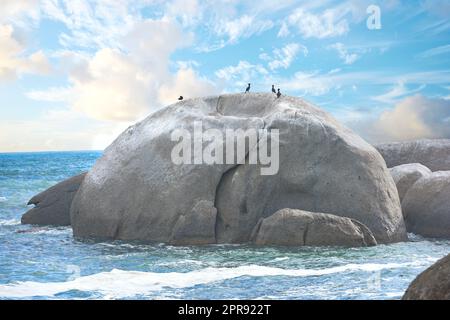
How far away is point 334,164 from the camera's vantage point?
1802 cm

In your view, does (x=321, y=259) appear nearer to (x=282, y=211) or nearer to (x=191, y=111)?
(x=282, y=211)

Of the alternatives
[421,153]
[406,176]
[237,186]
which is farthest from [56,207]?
[421,153]

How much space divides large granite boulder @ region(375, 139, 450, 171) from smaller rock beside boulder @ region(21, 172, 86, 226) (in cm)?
1374

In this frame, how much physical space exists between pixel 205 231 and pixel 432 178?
749 centimetres

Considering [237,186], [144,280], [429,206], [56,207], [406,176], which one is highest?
[406,176]

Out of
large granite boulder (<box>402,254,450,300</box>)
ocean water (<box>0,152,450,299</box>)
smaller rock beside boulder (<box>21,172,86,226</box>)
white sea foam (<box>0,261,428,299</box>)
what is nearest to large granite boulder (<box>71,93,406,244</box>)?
ocean water (<box>0,152,450,299</box>)

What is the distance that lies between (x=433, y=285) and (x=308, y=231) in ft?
33.5

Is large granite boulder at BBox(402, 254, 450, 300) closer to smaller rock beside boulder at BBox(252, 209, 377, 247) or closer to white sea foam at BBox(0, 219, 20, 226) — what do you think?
smaller rock beside boulder at BBox(252, 209, 377, 247)

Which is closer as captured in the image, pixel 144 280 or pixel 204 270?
pixel 144 280

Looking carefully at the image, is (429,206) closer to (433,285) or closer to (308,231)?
(308,231)

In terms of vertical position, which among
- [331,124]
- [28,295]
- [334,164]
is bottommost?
[28,295]

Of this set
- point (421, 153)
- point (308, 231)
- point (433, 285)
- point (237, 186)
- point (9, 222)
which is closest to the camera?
point (433, 285)

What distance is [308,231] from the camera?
53.9 ft
